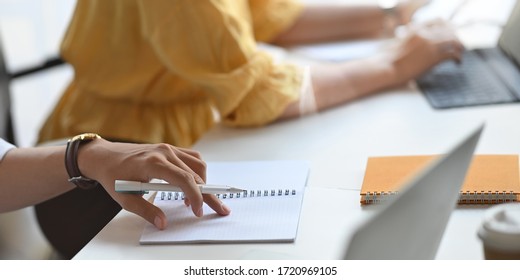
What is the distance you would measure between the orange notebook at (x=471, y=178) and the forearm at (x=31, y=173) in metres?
0.37

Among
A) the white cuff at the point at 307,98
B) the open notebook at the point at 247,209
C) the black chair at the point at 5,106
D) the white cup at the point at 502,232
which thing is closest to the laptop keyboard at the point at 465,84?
the white cuff at the point at 307,98

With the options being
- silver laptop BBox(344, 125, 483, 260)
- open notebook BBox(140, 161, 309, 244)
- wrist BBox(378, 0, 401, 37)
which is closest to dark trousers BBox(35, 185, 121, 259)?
open notebook BBox(140, 161, 309, 244)

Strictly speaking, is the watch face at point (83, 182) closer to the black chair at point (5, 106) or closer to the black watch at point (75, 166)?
the black watch at point (75, 166)

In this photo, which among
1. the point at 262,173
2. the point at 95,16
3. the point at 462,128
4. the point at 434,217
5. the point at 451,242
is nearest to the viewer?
the point at 434,217

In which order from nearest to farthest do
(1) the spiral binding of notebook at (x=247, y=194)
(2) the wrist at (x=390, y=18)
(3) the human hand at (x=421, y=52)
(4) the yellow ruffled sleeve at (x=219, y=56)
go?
(1) the spiral binding of notebook at (x=247, y=194) → (4) the yellow ruffled sleeve at (x=219, y=56) → (3) the human hand at (x=421, y=52) → (2) the wrist at (x=390, y=18)

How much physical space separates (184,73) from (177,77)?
118 mm

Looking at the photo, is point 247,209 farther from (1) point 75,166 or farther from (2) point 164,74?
(2) point 164,74

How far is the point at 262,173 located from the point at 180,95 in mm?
368

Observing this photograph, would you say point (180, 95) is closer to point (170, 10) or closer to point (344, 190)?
point (170, 10)

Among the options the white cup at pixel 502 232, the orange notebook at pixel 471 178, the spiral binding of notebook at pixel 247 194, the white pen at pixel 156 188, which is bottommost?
the orange notebook at pixel 471 178

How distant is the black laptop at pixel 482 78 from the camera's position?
1.24 m

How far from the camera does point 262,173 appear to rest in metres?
1.00

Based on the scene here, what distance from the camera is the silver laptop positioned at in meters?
0.53
